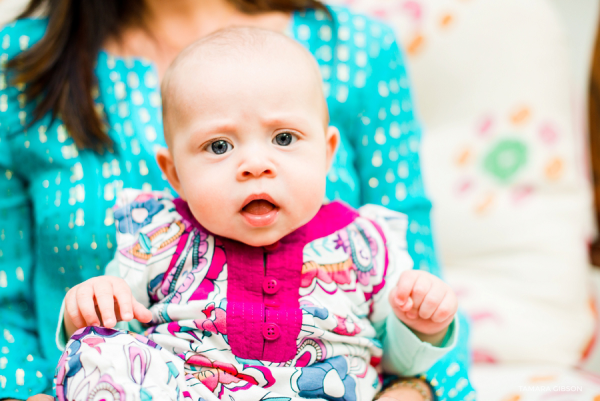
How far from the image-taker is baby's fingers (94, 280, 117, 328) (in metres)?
0.63

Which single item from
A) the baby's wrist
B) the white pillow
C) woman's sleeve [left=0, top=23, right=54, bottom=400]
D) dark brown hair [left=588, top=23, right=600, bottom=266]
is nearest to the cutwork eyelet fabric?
woman's sleeve [left=0, top=23, right=54, bottom=400]

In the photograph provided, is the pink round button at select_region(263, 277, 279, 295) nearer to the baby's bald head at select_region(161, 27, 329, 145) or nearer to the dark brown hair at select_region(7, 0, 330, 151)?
the baby's bald head at select_region(161, 27, 329, 145)

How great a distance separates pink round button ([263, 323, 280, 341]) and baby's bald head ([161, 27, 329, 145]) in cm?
31

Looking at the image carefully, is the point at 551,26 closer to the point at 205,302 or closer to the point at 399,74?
the point at 399,74

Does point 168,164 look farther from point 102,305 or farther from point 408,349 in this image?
point 408,349

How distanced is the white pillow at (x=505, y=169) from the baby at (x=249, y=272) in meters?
0.62

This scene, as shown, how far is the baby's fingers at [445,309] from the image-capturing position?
71 centimetres

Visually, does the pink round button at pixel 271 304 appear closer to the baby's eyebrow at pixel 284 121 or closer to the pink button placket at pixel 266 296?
the pink button placket at pixel 266 296

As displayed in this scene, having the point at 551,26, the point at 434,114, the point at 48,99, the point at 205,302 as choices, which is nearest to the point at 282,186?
the point at 205,302

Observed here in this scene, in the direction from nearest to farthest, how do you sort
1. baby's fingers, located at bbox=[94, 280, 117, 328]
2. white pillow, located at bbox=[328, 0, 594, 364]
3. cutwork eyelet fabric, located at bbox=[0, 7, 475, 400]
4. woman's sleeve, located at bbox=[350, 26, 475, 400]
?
baby's fingers, located at bbox=[94, 280, 117, 328] < cutwork eyelet fabric, located at bbox=[0, 7, 475, 400] < woman's sleeve, located at bbox=[350, 26, 475, 400] < white pillow, located at bbox=[328, 0, 594, 364]

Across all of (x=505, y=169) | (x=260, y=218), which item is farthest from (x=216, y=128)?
(x=505, y=169)

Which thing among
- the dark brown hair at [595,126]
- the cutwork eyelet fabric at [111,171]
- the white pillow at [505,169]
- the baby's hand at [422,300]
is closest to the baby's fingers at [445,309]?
the baby's hand at [422,300]

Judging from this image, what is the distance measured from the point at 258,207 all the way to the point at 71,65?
1.87ft

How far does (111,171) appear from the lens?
3.07ft
